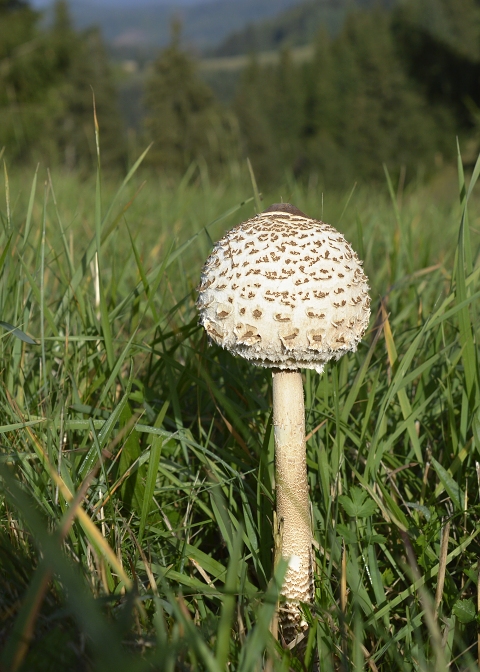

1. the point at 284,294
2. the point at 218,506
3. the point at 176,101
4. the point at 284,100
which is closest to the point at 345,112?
the point at 284,100

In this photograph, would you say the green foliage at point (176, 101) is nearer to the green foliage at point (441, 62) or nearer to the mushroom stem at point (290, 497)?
the green foliage at point (441, 62)

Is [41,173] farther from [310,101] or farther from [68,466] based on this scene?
[310,101]

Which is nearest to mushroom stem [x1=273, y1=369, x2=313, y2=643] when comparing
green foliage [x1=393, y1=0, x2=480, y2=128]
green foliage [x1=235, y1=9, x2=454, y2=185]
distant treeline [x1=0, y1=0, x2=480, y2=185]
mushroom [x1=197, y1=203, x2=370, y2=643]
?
mushroom [x1=197, y1=203, x2=370, y2=643]

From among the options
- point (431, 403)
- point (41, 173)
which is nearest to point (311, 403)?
point (431, 403)

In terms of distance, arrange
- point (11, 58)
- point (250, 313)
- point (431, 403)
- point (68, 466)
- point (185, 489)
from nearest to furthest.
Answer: point (250, 313)
point (68, 466)
point (185, 489)
point (431, 403)
point (11, 58)

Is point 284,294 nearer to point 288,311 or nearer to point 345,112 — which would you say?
point 288,311

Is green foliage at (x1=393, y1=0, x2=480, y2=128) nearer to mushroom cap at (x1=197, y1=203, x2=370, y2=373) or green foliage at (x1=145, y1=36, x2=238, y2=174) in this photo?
green foliage at (x1=145, y1=36, x2=238, y2=174)
